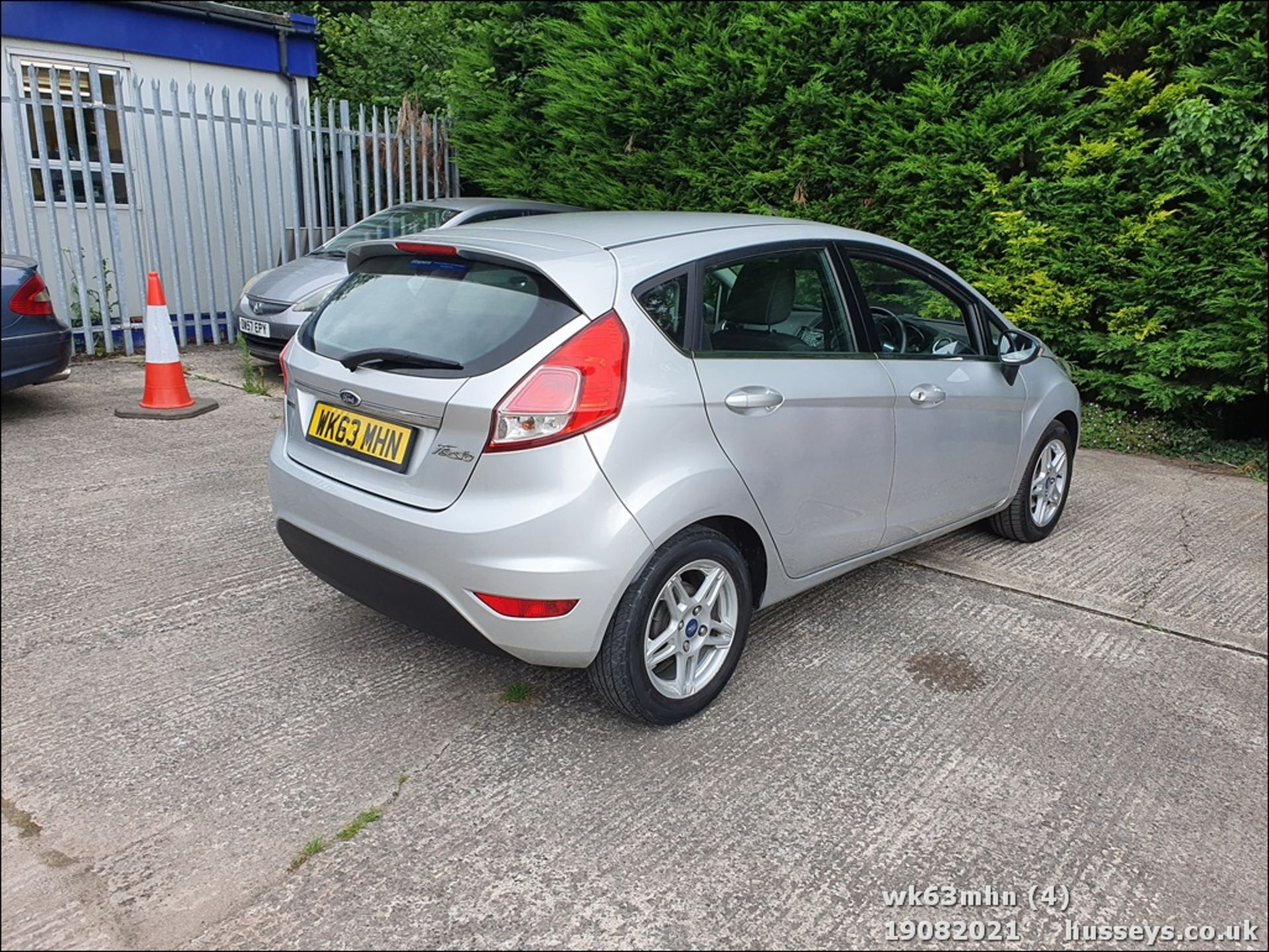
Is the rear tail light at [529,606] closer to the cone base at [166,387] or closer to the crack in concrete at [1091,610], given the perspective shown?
the crack in concrete at [1091,610]

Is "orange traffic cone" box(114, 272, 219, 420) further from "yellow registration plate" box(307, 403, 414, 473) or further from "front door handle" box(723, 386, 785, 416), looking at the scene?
"front door handle" box(723, 386, 785, 416)

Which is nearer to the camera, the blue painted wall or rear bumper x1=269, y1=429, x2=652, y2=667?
rear bumper x1=269, y1=429, x2=652, y2=667

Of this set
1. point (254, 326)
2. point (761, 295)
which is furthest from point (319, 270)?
point (761, 295)

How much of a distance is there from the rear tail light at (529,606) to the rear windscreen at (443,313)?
64 cm

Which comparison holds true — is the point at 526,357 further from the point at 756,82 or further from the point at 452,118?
the point at 452,118

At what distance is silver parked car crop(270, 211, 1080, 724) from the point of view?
2.63 metres

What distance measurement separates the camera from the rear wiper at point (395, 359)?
108 inches

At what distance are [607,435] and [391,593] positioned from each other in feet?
2.67

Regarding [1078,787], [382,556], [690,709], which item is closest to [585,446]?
[382,556]

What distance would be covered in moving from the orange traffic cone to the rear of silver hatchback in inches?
111

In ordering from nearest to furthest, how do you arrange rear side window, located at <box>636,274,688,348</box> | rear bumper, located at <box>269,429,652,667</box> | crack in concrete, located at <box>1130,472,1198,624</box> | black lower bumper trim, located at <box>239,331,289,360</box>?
1. rear bumper, located at <box>269,429,652,667</box>
2. rear side window, located at <box>636,274,688,348</box>
3. crack in concrete, located at <box>1130,472,1198,624</box>
4. black lower bumper trim, located at <box>239,331,289,360</box>

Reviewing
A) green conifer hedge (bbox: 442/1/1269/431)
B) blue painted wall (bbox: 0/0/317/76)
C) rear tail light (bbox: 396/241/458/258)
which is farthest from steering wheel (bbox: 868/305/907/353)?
blue painted wall (bbox: 0/0/317/76)

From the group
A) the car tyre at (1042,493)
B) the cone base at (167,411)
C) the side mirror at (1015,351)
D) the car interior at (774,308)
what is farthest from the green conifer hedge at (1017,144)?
the cone base at (167,411)

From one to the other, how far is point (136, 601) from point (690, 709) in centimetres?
208
